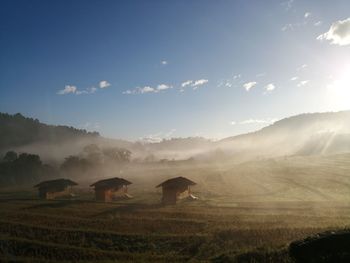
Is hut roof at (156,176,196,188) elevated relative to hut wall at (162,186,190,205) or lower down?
elevated

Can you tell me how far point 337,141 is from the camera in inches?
6442

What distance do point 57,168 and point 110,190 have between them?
75732mm

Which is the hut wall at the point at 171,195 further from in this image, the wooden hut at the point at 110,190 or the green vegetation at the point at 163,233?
the green vegetation at the point at 163,233

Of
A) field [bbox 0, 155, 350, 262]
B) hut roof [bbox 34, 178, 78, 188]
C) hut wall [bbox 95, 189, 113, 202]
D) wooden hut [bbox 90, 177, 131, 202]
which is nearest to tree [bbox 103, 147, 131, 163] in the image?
hut roof [bbox 34, 178, 78, 188]

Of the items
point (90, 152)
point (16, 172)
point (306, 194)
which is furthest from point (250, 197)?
point (90, 152)

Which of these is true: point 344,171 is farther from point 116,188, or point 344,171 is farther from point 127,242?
point 127,242

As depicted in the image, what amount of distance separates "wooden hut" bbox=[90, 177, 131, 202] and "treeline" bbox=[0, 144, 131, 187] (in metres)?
59.2

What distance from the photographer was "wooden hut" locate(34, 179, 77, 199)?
68.2 metres

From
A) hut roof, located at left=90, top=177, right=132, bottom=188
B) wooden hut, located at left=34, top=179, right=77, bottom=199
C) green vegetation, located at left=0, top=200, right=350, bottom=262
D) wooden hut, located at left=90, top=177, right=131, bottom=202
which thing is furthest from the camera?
wooden hut, located at left=34, top=179, right=77, bottom=199

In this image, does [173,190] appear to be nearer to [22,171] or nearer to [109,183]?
[109,183]

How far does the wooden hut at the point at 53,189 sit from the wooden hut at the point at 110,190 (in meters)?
10.3

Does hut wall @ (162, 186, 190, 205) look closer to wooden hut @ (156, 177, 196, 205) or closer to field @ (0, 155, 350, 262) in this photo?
wooden hut @ (156, 177, 196, 205)

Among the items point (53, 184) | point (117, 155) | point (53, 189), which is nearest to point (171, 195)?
point (53, 189)

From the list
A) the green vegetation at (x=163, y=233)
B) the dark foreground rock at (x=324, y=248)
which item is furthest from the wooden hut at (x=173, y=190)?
the dark foreground rock at (x=324, y=248)
